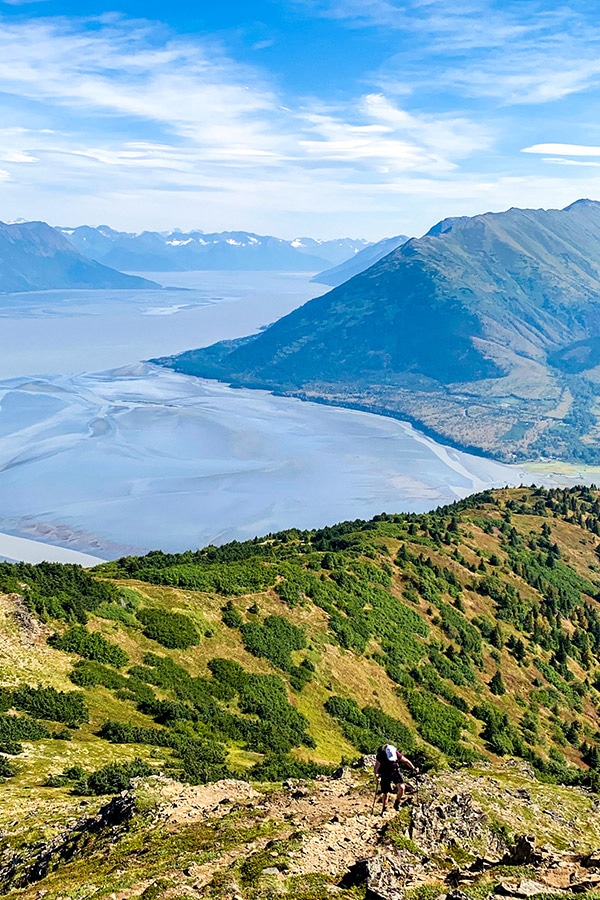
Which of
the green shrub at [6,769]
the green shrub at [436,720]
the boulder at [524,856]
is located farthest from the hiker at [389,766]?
the green shrub at [436,720]

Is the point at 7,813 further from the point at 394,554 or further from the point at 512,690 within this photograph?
the point at 394,554

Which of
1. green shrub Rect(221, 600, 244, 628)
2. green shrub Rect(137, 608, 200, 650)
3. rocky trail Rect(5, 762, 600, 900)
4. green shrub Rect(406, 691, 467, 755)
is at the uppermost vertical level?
rocky trail Rect(5, 762, 600, 900)

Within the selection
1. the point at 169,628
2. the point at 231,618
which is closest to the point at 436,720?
the point at 231,618

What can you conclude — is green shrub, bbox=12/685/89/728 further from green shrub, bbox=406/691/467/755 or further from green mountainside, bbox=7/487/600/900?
green shrub, bbox=406/691/467/755

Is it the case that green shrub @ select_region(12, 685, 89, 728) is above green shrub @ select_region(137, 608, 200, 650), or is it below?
above

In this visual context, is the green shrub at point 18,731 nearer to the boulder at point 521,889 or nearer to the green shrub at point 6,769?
the green shrub at point 6,769

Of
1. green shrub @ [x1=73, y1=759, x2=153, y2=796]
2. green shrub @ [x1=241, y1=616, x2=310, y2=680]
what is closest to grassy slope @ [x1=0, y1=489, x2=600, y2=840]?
green shrub @ [x1=241, y1=616, x2=310, y2=680]

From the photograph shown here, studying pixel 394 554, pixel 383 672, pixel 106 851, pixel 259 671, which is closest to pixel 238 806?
pixel 106 851

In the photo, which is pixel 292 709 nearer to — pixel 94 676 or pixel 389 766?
pixel 94 676
